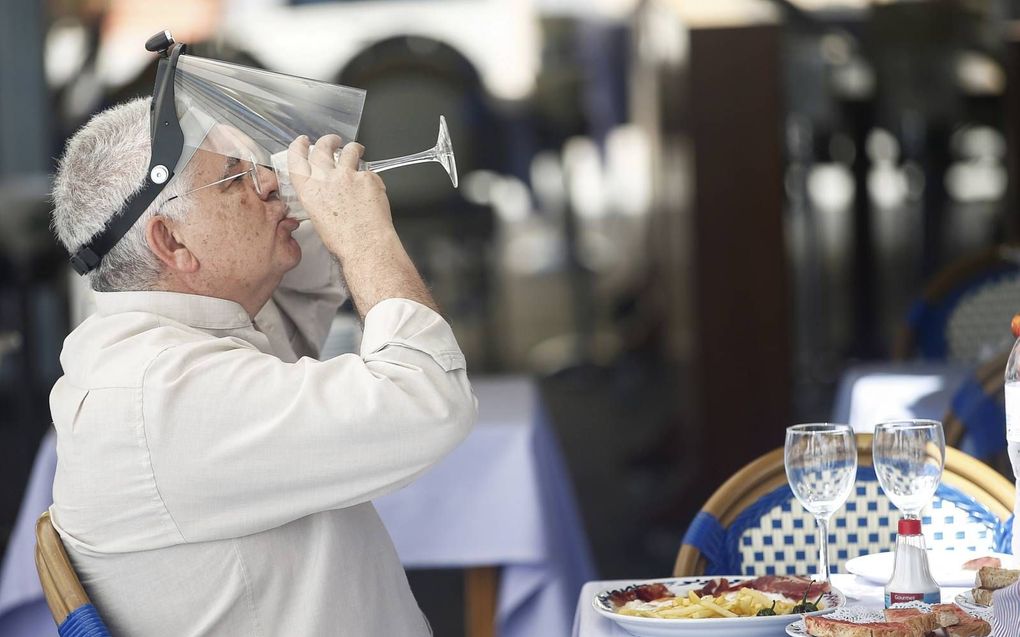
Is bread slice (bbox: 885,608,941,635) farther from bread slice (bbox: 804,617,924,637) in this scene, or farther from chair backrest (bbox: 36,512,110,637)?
chair backrest (bbox: 36,512,110,637)

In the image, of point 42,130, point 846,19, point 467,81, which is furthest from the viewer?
point 846,19

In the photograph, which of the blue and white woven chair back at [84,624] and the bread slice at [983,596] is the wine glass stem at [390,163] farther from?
the bread slice at [983,596]

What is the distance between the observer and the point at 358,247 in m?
A: 1.46

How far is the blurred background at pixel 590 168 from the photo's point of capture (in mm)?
5219

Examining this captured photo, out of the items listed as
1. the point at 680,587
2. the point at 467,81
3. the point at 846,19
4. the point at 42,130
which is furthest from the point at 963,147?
the point at 680,587

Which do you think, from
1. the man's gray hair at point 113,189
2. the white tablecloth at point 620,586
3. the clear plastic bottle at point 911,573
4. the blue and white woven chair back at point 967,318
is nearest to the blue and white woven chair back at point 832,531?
the white tablecloth at point 620,586

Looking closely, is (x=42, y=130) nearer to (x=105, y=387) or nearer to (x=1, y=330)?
(x=1, y=330)

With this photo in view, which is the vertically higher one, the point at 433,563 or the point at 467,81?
the point at 467,81

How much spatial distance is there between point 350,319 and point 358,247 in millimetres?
1443

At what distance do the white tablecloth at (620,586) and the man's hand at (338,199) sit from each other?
458mm

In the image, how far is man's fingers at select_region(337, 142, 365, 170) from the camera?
58.0 inches

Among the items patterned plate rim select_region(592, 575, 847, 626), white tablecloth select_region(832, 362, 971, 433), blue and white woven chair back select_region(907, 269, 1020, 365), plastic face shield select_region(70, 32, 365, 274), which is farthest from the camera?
blue and white woven chair back select_region(907, 269, 1020, 365)

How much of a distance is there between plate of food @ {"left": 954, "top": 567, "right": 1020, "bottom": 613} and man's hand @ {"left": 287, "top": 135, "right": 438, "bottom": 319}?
625 mm

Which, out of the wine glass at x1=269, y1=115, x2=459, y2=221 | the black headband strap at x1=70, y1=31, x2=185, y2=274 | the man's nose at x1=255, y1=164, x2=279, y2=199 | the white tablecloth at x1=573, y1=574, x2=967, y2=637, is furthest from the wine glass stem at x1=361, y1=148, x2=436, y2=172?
the white tablecloth at x1=573, y1=574, x2=967, y2=637
